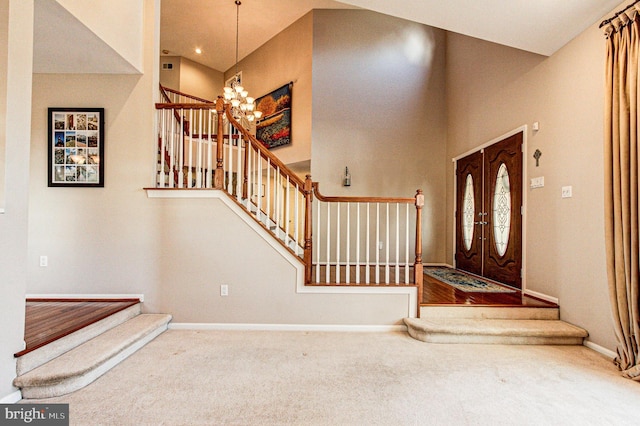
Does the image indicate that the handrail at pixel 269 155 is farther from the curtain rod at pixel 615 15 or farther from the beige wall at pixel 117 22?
A: the curtain rod at pixel 615 15

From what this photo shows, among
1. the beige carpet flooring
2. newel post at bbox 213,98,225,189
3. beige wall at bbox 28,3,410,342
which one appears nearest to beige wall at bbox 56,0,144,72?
beige wall at bbox 28,3,410,342

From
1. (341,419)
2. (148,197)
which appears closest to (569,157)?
(341,419)

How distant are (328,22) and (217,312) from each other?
570cm

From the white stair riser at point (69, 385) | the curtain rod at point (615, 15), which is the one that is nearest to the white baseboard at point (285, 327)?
the white stair riser at point (69, 385)

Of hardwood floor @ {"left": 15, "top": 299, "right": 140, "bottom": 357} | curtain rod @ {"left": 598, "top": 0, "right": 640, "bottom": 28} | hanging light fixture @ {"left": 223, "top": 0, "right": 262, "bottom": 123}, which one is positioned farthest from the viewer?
hanging light fixture @ {"left": 223, "top": 0, "right": 262, "bottom": 123}

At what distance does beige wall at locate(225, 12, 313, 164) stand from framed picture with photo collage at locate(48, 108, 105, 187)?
352cm

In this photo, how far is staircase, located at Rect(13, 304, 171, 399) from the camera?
84.2 inches

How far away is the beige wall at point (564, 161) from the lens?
2.97 m

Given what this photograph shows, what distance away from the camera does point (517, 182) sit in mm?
4176

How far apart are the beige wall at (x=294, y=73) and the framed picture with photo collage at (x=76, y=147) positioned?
11.6ft

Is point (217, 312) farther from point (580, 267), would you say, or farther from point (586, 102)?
point (586, 102)

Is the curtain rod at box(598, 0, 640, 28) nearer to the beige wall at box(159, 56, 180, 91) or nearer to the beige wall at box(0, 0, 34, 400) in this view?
the beige wall at box(0, 0, 34, 400)

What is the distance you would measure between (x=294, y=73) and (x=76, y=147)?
4371 mm

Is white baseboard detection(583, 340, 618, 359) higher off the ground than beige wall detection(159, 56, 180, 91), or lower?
lower
